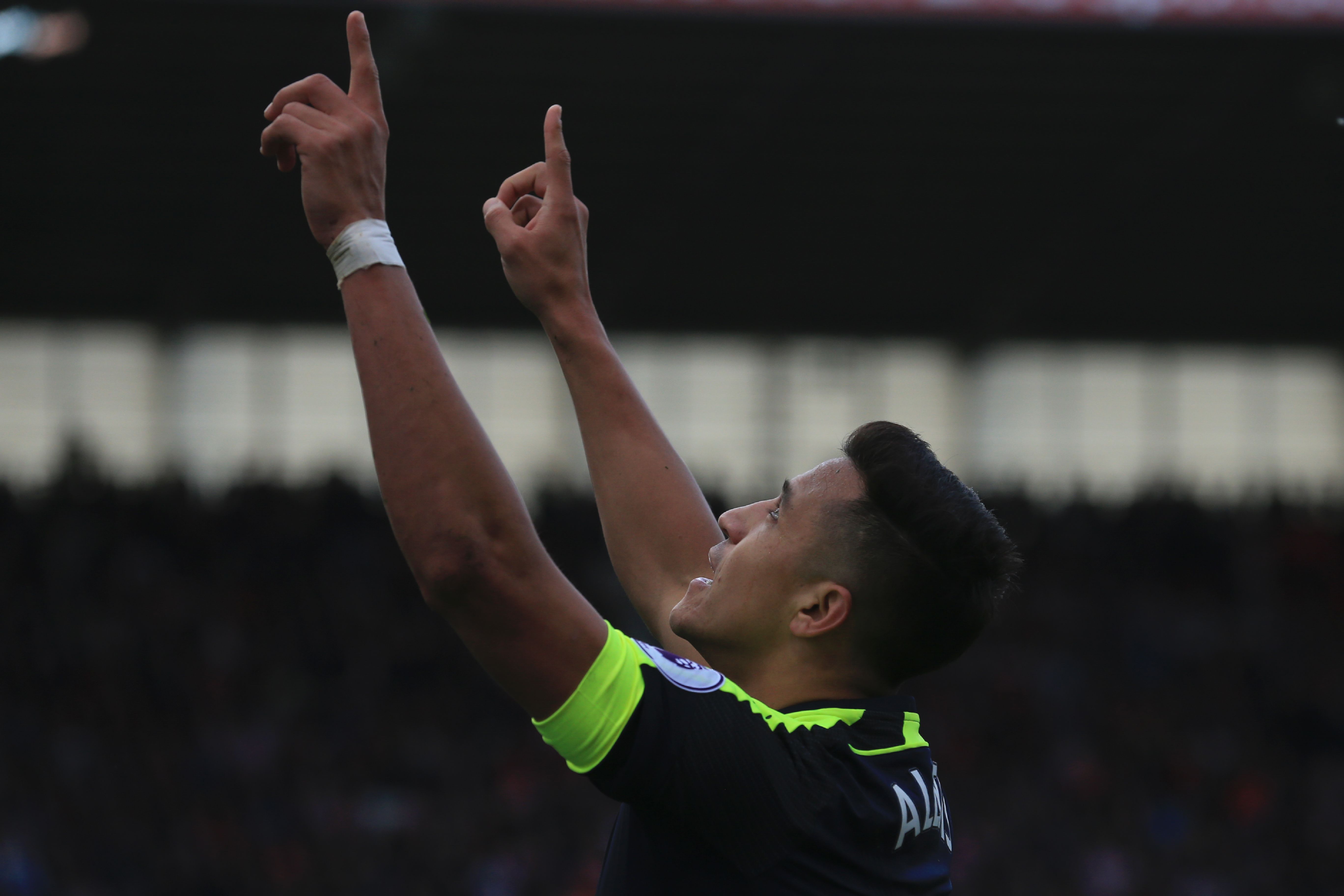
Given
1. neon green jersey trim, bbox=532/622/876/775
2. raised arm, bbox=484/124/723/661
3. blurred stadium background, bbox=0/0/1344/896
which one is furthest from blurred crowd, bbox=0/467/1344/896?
neon green jersey trim, bbox=532/622/876/775

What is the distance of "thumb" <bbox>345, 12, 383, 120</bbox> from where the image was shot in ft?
5.56

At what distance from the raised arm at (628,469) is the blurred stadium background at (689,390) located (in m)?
8.98

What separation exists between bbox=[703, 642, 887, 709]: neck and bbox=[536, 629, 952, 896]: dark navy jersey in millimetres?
66

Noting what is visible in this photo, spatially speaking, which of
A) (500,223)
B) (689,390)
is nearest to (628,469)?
(500,223)

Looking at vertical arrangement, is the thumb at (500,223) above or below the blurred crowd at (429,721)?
above

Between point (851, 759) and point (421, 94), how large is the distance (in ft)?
43.2

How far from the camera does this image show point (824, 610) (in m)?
1.94

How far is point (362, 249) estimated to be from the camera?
5.25 ft

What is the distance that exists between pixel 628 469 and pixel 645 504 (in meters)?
0.07

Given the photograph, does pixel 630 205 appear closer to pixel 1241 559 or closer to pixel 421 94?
pixel 421 94

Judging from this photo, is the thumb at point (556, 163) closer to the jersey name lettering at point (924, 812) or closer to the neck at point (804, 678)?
the neck at point (804, 678)

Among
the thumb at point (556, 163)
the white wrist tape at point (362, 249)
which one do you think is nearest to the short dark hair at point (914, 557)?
the thumb at point (556, 163)

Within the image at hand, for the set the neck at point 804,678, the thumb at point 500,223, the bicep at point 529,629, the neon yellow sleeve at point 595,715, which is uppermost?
the thumb at point 500,223

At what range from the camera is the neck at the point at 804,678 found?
1950 millimetres
